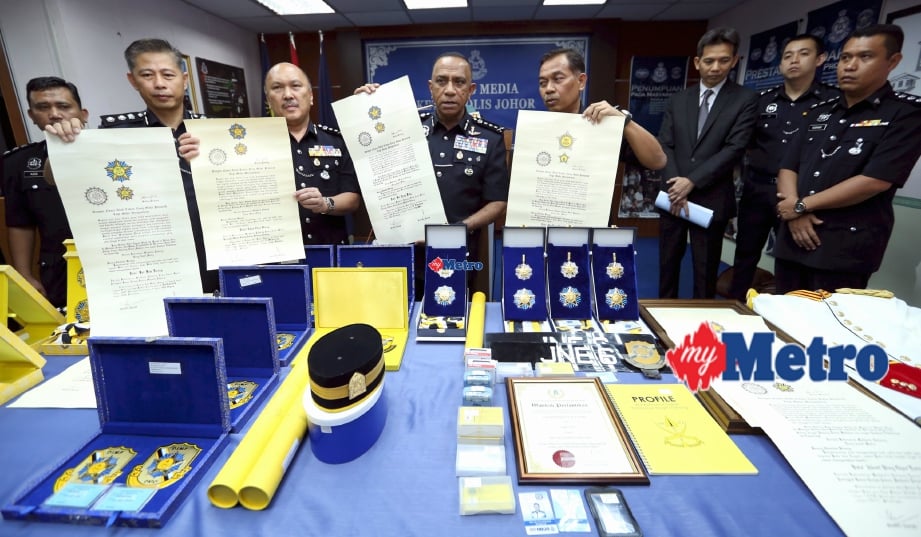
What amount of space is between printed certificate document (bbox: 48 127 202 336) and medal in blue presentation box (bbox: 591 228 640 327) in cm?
147

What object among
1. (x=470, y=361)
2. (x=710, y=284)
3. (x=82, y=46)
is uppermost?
(x=82, y=46)

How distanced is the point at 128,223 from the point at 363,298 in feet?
2.69

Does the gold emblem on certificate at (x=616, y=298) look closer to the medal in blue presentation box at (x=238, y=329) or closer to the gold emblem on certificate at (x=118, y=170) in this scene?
the medal in blue presentation box at (x=238, y=329)

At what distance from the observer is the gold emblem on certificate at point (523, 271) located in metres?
1.60

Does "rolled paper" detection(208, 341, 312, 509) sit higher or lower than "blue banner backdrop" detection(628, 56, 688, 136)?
lower

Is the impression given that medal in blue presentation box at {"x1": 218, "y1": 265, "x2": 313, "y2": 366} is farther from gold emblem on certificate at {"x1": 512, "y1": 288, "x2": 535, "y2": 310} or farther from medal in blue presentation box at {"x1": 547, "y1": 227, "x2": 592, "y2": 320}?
medal in blue presentation box at {"x1": 547, "y1": 227, "x2": 592, "y2": 320}

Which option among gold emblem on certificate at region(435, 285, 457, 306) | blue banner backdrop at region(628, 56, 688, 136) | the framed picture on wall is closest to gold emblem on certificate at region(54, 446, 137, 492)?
gold emblem on certificate at region(435, 285, 457, 306)

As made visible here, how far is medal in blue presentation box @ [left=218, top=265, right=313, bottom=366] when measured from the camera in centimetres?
148

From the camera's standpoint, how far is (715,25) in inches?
215

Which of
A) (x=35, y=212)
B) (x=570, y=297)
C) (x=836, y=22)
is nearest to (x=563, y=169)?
(x=570, y=297)

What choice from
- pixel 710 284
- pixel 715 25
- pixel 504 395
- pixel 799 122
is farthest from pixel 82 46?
pixel 715 25

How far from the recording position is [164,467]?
922 millimetres

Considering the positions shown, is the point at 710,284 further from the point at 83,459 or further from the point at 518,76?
the point at 518,76

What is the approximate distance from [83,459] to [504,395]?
1.00 metres
